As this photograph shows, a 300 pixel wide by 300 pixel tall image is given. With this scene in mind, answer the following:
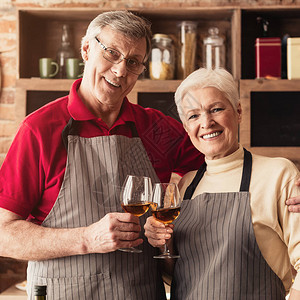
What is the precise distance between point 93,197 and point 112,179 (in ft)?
0.30

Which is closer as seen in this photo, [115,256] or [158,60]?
[115,256]

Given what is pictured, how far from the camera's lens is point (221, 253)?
4.79 ft

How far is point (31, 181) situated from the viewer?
152 centimetres

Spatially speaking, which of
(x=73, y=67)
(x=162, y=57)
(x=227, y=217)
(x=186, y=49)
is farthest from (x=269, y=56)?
(x=227, y=217)

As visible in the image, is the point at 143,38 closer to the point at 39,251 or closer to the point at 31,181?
the point at 31,181

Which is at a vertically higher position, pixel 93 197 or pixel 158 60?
pixel 158 60

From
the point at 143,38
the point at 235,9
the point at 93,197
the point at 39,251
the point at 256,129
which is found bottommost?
the point at 39,251

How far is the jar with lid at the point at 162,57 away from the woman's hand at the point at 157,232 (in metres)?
1.40

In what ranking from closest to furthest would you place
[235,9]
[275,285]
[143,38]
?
[275,285]
[143,38]
[235,9]

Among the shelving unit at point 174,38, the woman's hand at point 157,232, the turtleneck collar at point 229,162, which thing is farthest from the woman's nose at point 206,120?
the shelving unit at point 174,38

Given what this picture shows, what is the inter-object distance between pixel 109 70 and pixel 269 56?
54.9 inches

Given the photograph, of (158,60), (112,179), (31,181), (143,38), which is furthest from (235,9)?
(31,181)

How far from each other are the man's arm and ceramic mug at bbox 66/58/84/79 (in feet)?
4.63

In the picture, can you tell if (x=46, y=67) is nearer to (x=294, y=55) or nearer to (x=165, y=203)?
(x=294, y=55)
